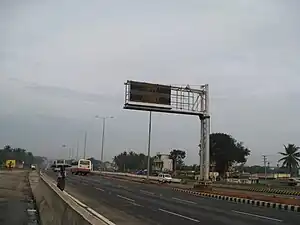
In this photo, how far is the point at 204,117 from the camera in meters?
43.1

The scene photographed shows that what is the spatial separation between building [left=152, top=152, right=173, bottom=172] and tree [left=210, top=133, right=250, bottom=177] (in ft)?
49.3

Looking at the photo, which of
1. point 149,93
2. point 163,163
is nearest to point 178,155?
point 163,163

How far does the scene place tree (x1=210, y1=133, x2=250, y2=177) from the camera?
102 metres

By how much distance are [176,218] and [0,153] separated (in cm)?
14595

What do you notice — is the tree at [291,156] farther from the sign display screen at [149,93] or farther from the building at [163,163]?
the sign display screen at [149,93]

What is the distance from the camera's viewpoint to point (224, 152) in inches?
3981

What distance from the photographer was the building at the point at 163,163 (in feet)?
381

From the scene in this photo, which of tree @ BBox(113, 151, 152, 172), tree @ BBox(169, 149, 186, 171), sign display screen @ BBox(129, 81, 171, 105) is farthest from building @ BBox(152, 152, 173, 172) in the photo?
sign display screen @ BBox(129, 81, 171, 105)

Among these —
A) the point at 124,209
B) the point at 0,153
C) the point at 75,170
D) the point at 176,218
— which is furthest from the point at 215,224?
the point at 0,153

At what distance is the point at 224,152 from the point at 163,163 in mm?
21834

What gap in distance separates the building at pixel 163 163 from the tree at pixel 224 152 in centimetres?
1502

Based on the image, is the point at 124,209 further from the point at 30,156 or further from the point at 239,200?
the point at 30,156

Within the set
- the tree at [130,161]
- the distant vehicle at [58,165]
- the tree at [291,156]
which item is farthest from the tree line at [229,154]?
the tree at [130,161]

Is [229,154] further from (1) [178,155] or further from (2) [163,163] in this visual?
(1) [178,155]
